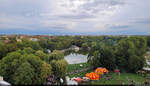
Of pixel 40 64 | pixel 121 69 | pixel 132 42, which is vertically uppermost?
pixel 132 42

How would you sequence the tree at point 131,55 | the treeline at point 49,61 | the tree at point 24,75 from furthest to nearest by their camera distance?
the tree at point 131,55 → the treeline at point 49,61 → the tree at point 24,75

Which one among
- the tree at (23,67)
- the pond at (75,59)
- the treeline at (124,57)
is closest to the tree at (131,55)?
the treeline at (124,57)

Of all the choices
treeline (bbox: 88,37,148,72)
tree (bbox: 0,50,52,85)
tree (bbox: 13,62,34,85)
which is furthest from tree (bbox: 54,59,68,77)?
treeline (bbox: 88,37,148,72)

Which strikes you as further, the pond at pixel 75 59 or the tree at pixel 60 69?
the pond at pixel 75 59

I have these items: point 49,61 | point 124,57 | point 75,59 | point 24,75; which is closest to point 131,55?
point 124,57

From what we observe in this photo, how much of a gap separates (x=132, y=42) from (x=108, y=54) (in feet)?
18.8

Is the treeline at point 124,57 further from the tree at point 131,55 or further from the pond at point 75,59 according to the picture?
the pond at point 75,59

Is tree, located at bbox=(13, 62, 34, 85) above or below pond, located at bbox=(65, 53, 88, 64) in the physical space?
above

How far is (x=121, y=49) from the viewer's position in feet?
80.5

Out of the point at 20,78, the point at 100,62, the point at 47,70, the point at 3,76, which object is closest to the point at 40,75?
the point at 47,70

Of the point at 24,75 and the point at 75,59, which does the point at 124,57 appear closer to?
the point at 75,59

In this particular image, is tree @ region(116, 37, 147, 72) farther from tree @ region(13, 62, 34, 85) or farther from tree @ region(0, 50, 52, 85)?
tree @ region(13, 62, 34, 85)

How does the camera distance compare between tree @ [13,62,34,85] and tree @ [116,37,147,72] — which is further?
tree @ [116,37,147,72]

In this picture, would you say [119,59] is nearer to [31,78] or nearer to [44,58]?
[44,58]
